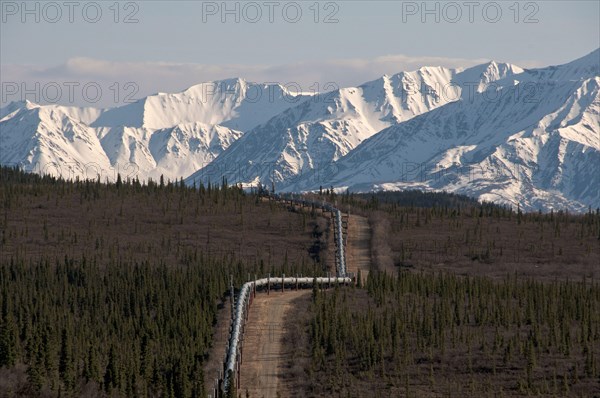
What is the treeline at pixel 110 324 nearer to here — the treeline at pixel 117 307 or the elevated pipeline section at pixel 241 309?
the treeline at pixel 117 307

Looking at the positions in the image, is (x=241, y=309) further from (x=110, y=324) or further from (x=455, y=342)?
(x=455, y=342)

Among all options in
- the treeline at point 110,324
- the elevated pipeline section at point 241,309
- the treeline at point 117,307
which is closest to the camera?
the elevated pipeline section at point 241,309

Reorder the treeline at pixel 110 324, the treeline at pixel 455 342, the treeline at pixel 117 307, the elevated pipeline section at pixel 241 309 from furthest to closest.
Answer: the treeline at pixel 117 307 < the treeline at pixel 110 324 < the treeline at pixel 455 342 < the elevated pipeline section at pixel 241 309

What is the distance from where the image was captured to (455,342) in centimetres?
11750

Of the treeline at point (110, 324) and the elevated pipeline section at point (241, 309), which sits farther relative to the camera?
the treeline at point (110, 324)

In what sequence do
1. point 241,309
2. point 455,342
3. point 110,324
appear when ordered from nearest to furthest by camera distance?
point 455,342 < point 241,309 < point 110,324

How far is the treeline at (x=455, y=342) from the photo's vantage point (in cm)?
10519

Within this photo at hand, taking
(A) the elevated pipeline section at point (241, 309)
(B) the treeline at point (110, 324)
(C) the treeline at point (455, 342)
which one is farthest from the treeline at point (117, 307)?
(C) the treeline at point (455, 342)

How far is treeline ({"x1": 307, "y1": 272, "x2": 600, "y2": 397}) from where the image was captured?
345 ft

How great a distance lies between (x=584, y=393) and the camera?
10294cm

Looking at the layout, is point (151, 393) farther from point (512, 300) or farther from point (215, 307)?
point (512, 300)

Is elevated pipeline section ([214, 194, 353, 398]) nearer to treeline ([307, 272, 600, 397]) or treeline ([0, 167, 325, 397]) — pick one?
treeline ([0, 167, 325, 397])

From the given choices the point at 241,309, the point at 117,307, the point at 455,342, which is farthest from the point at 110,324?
the point at 455,342

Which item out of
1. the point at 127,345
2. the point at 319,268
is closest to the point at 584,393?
the point at 127,345
